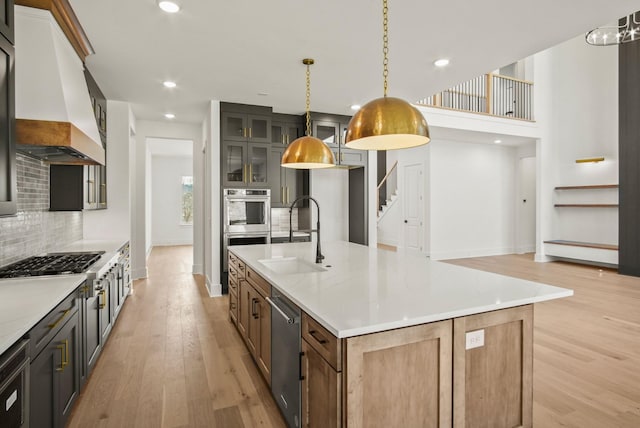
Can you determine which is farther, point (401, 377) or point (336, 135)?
point (336, 135)

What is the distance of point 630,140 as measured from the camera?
6.32 meters

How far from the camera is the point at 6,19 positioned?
1.77 meters

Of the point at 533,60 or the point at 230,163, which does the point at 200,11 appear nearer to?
the point at 230,163

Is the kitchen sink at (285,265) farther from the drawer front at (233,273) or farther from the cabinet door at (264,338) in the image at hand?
the drawer front at (233,273)

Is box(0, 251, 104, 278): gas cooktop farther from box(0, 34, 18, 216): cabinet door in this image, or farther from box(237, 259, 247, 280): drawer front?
box(237, 259, 247, 280): drawer front

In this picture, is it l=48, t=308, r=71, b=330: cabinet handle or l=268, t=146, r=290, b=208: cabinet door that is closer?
l=48, t=308, r=71, b=330: cabinet handle

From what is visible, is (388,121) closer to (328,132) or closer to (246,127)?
(246,127)

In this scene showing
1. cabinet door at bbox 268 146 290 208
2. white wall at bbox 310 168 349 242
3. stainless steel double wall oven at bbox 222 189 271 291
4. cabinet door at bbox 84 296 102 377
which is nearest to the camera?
cabinet door at bbox 84 296 102 377

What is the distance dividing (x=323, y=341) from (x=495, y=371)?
0.89 meters

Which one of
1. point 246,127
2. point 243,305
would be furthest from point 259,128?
point 243,305

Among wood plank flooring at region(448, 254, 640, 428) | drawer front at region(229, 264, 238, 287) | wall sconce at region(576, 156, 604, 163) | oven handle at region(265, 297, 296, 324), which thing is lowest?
wood plank flooring at region(448, 254, 640, 428)

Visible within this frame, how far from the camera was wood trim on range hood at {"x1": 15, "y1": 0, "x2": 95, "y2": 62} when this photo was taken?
7.64 feet

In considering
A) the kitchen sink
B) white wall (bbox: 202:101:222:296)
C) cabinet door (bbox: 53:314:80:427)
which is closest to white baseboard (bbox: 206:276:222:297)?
white wall (bbox: 202:101:222:296)

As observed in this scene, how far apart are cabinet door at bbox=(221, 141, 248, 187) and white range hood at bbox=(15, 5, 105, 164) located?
2.59 meters
